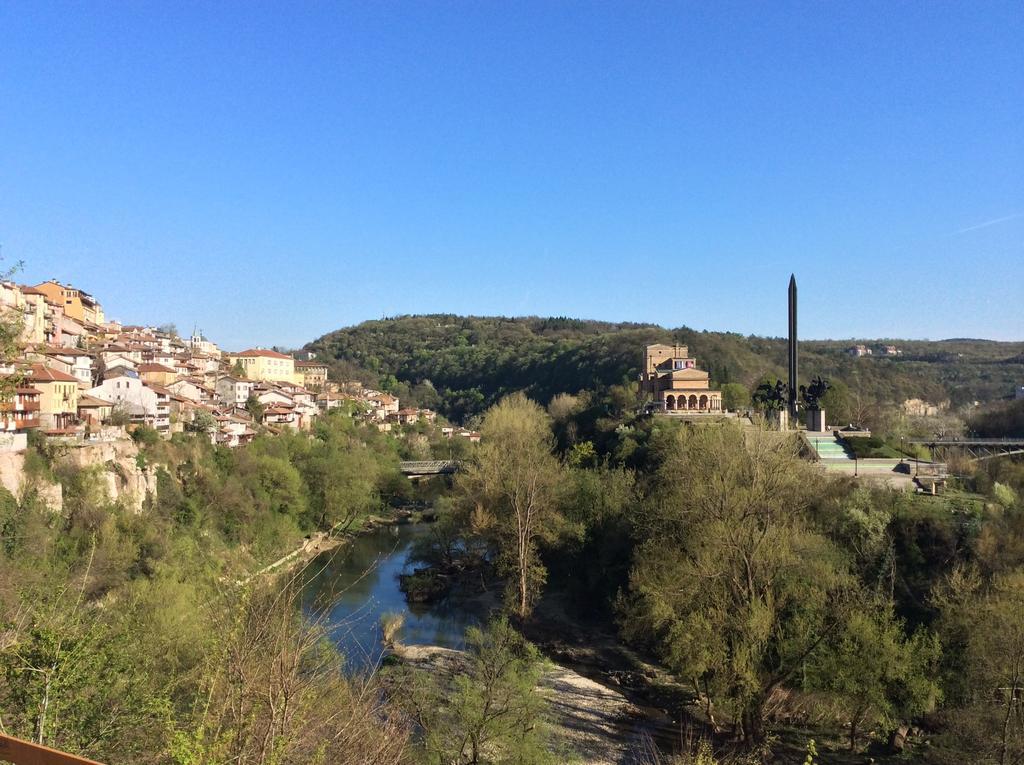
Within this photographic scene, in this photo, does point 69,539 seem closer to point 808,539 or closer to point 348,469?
point 348,469

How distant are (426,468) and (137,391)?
1853 centimetres

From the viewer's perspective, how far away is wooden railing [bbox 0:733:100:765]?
8.22 feet

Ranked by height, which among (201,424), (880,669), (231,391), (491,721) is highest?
(231,391)

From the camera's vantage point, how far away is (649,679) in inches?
727

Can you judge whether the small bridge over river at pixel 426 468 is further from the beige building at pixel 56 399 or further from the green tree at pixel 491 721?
the green tree at pixel 491 721

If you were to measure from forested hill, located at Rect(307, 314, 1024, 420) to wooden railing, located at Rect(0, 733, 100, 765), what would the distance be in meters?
41.0

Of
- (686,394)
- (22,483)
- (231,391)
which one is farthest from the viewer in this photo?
(231,391)

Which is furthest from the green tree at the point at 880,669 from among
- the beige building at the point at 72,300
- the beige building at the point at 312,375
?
the beige building at the point at 312,375

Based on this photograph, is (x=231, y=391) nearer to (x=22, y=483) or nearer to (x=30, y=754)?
(x=22, y=483)

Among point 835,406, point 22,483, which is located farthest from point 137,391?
point 835,406

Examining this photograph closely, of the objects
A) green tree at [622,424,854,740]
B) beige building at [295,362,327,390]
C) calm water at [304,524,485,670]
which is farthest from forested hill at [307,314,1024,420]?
green tree at [622,424,854,740]

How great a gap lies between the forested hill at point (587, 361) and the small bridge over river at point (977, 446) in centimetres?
1449

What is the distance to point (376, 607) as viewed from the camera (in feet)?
78.5

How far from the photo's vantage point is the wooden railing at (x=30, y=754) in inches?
98.7
